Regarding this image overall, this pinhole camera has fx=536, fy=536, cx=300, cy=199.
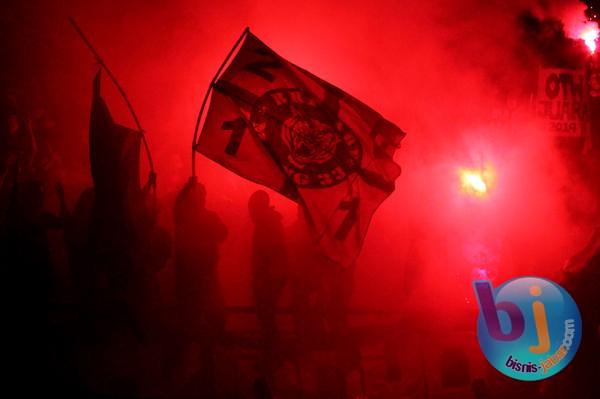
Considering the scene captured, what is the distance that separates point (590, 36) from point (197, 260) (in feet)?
22.4

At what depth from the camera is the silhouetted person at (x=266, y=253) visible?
5.27m

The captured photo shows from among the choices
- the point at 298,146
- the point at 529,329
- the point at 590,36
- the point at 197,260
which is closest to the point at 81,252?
the point at 197,260

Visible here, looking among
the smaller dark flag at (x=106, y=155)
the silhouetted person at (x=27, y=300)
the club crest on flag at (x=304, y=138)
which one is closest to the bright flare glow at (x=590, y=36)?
the club crest on flag at (x=304, y=138)

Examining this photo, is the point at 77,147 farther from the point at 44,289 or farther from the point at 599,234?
the point at 599,234

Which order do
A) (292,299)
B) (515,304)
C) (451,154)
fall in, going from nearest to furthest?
(515,304) → (292,299) → (451,154)

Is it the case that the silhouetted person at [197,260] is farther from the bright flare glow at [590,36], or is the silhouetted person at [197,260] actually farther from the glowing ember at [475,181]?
the bright flare glow at [590,36]

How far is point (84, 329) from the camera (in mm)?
4531

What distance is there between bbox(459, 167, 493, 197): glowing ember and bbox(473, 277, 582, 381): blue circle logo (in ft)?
7.58

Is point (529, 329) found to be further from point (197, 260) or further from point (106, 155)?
point (106, 155)

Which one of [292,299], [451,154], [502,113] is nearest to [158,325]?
[292,299]

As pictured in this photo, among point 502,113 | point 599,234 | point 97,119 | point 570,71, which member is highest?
point 570,71

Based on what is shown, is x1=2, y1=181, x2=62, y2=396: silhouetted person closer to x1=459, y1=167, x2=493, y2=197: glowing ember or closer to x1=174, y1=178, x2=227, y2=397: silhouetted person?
x1=174, y1=178, x2=227, y2=397: silhouetted person

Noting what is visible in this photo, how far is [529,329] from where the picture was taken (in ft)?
15.6

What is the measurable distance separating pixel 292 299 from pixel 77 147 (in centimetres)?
325
